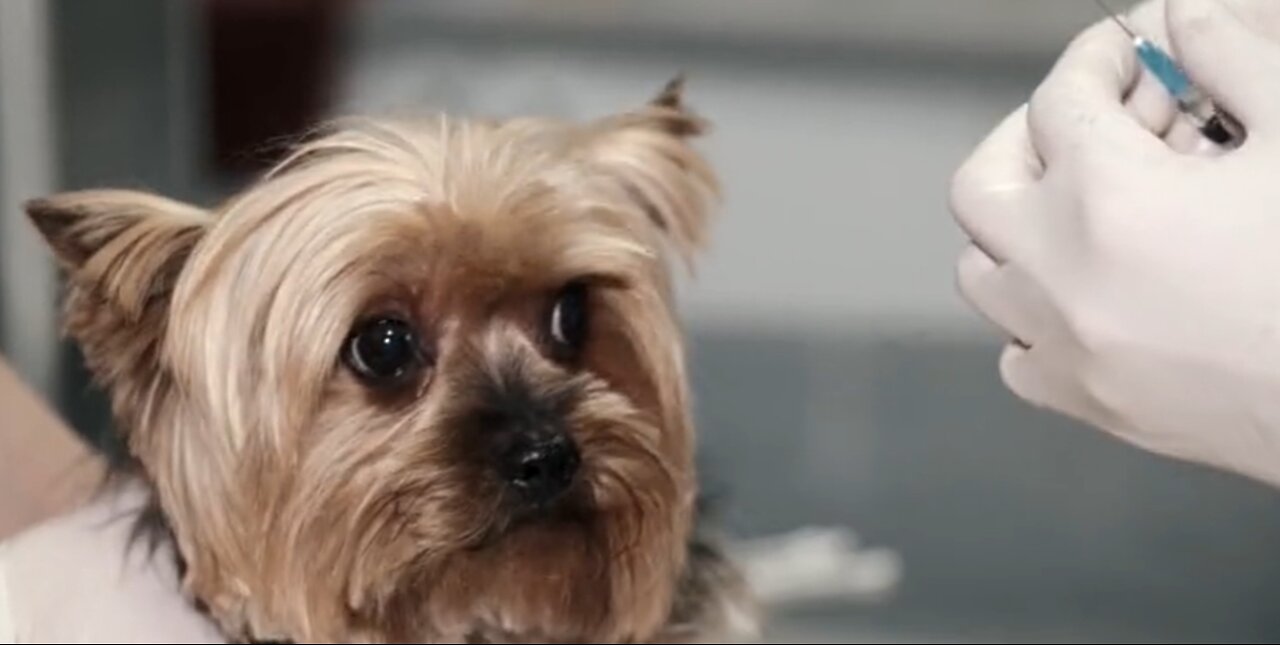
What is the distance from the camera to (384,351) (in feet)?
4.15

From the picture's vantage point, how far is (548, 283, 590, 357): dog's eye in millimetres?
1324

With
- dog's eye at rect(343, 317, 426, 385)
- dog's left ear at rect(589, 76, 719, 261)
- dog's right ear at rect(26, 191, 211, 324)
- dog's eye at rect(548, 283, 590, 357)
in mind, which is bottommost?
dog's eye at rect(343, 317, 426, 385)

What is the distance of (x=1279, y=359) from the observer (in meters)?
0.90

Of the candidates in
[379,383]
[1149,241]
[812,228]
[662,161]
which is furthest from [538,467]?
[812,228]

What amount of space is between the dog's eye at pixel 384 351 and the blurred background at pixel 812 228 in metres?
0.42

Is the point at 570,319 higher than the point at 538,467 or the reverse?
higher

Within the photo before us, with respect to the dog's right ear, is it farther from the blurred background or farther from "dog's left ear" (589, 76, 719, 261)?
the blurred background

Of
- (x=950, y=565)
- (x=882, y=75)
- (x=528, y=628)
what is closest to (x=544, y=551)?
(x=528, y=628)

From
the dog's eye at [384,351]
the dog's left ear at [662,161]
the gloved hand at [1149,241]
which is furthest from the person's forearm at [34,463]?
the gloved hand at [1149,241]

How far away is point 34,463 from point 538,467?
0.34m

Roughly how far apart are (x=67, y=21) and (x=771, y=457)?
0.88 meters

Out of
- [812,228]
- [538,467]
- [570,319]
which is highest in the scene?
[812,228]

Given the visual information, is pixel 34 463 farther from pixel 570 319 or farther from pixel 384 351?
pixel 570 319

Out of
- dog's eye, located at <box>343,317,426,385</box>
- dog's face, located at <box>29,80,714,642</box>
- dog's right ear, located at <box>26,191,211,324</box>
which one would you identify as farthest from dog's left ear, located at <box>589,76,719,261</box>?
dog's right ear, located at <box>26,191,211,324</box>
